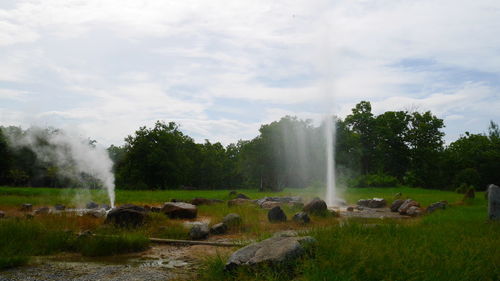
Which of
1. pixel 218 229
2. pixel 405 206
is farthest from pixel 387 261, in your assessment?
pixel 405 206

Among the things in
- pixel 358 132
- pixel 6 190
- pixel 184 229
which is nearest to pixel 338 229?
pixel 184 229

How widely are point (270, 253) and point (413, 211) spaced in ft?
53.7

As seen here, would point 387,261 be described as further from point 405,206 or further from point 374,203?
point 374,203

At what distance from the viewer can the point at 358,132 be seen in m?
69.5

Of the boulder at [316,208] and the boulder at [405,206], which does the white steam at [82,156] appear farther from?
the boulder at [405,206]

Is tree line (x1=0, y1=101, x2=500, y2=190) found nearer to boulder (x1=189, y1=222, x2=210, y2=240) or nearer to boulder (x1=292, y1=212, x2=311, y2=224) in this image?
boulder (x1=292, y1=212, x2=311, y2=224)

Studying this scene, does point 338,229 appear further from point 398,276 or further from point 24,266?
point 24,266

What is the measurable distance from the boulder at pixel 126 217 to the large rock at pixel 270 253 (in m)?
8.43

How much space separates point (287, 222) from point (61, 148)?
70.4ft

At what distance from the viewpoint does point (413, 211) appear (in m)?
22.0

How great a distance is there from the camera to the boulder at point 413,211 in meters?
21.7

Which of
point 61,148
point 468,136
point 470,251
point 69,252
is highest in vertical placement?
point 468,136

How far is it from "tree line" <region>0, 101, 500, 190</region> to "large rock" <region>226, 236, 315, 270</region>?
44725 mm

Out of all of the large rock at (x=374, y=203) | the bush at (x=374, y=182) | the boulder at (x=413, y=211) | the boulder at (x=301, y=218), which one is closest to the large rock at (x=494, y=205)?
the boulder at (x=413, y=211)
